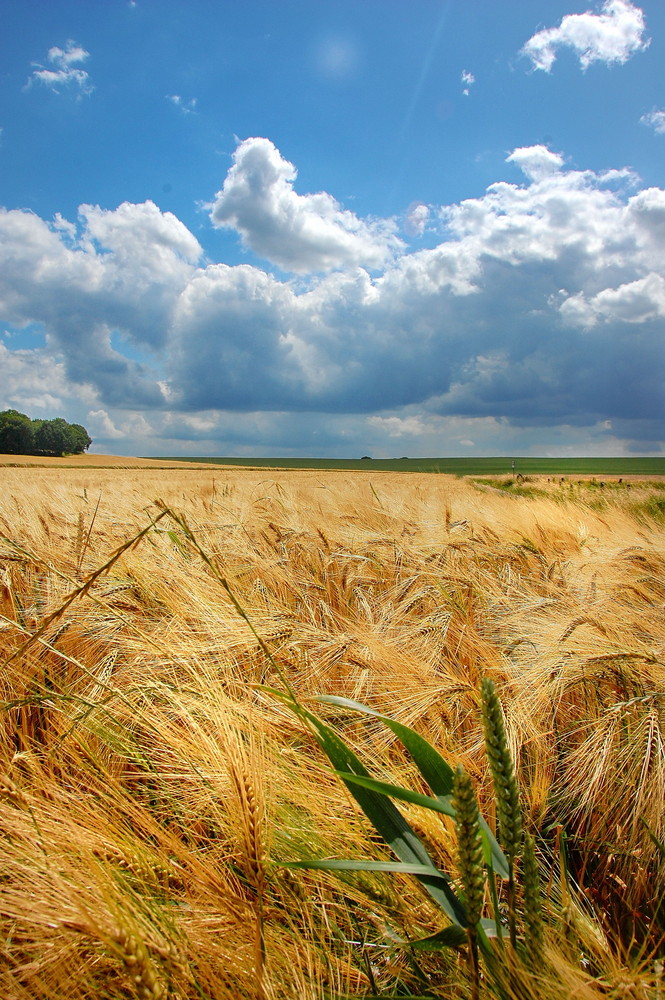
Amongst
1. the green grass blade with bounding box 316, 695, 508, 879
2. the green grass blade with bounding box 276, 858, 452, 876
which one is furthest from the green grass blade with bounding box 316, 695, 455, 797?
the green grass blade with bounding box 276, 858, 452, 876

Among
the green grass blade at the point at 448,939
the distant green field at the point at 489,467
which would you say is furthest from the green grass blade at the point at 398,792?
the distant green field at the point at 489,467

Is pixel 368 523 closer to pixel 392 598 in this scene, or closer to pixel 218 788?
pixel 392 598

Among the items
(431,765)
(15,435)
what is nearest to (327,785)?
(431,765)

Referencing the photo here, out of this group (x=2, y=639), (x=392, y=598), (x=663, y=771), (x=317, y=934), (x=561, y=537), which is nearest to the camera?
(x=317, y=934)

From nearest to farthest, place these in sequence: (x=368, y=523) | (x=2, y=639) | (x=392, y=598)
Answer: (x=2, y=639)
(x=392, y=598)
(x=368, y=523)

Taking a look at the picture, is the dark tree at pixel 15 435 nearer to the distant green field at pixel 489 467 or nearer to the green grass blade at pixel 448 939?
the distant green field at pixel 489 467

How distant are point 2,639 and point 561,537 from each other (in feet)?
11.5

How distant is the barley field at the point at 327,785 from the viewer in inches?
26.3

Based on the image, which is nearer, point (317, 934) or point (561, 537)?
point (317, 934)

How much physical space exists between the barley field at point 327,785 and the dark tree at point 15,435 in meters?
71.4

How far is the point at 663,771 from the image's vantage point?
1051 mm

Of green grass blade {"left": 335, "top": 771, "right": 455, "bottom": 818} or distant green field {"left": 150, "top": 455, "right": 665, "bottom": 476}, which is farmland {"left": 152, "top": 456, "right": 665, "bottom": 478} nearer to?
distant green field {"left": 150, "top": 455, "right": 665, "bottom": 476}

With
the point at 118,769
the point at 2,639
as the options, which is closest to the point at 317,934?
the point at 118,769

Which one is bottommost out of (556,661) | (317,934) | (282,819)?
(317,934)
